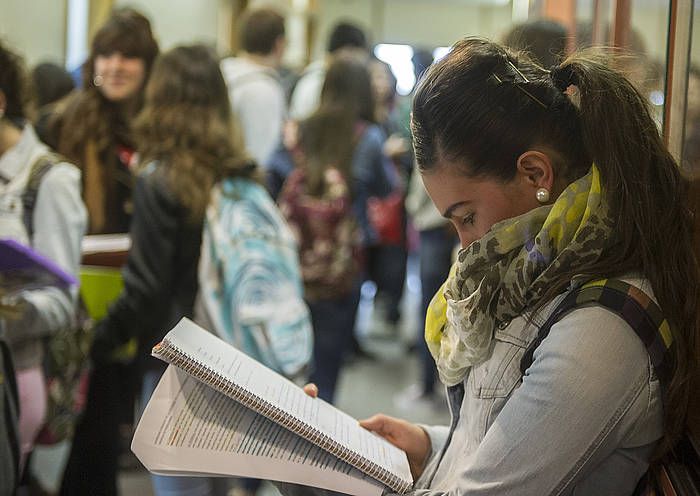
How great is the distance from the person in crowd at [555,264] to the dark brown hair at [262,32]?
3.38m

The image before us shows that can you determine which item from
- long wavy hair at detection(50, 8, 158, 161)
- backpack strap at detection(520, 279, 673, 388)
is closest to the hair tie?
backpack strap at detection(520, 279, 673, 388)

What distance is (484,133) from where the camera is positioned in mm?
1248

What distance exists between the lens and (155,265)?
9.00 feet

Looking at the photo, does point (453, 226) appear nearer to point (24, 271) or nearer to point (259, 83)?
point (24, 271)

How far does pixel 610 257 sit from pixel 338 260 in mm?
2611

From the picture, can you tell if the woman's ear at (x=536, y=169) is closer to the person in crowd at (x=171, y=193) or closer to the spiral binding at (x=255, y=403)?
the spiral binding at (x=255, y=403)

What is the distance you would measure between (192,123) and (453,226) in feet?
3.37

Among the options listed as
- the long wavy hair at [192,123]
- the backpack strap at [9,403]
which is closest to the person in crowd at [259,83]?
the long wavy hair at [192,123]

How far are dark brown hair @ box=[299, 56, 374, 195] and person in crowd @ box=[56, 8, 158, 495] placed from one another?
0.84m

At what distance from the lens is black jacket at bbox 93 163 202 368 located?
2.73m

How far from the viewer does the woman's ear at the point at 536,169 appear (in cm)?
125

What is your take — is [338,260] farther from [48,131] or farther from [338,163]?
[48,131]

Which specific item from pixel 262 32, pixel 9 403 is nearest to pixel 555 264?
pixel 9 403

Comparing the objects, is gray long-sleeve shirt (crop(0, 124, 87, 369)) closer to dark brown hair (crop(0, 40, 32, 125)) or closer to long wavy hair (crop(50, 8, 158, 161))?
dark brown hair (crop(0, 40, 32, 125))
